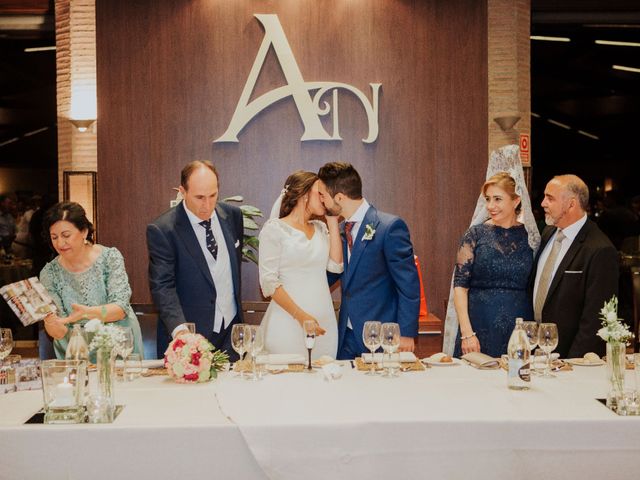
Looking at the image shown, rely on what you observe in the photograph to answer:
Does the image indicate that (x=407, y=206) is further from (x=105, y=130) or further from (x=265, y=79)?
(x=105, y=130)

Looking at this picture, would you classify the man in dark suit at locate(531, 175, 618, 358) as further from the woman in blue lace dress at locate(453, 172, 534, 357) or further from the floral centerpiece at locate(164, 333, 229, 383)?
the floral centerpiece at locate(164, 333, 229, 383)

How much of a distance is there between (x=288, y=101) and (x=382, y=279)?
3.42 m

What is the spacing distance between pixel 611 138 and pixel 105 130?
14.6 metres

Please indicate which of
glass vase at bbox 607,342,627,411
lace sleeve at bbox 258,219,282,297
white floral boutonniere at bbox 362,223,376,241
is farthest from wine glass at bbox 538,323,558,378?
lace sleeve at bbox 258,219,282,297

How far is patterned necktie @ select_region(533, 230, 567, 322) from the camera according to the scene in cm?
394

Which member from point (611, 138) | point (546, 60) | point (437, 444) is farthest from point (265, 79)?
point (611, 138)

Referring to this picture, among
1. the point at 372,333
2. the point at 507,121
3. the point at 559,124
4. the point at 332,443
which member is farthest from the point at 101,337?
the point at 559,124

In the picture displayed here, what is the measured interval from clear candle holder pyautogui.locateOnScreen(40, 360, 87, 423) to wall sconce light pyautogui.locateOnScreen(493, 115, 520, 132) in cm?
601

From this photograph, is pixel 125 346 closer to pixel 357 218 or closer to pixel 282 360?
pixel 282 360

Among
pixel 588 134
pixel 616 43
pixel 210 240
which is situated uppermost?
pixel 616 43

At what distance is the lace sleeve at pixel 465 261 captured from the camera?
4.09 metres

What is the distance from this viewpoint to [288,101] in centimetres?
702

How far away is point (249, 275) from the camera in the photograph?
7.03 m

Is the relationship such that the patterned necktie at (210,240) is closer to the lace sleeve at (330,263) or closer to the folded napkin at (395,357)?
the lace sleeve at (330,263)
